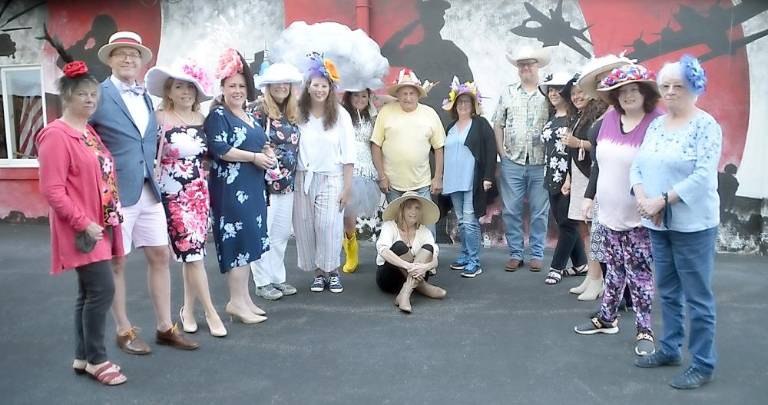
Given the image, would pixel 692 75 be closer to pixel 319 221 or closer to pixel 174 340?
pixel 319 221

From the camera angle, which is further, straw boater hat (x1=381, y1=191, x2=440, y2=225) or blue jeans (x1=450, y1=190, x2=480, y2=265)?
blue jeans (x1=450, y1=190, x2=480, y2=265)

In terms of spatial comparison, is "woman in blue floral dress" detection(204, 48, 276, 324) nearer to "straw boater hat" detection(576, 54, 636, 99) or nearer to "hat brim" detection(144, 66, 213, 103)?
"hat brim" detection(144, 66, 213, 103)

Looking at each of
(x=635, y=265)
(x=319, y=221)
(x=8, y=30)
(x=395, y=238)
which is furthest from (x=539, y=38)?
(x=8, y=30)

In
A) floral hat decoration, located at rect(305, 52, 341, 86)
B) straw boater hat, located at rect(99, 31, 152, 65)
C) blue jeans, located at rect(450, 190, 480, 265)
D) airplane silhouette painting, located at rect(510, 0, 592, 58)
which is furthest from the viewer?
airplane silhouette painting, located at rect(510, 0, 592, 58)

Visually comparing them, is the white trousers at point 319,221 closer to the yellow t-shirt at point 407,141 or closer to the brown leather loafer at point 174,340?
the yellow t-shirt at point 407,141

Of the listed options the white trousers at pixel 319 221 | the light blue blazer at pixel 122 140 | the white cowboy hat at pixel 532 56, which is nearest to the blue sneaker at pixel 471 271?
the white trousers at pixel 319 221

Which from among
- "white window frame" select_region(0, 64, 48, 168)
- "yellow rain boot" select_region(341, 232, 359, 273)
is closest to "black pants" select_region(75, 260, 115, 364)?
"yellow rain boot" select_region(341, 232, 359, 273)

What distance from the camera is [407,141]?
539cm

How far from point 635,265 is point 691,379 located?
2.45 ft

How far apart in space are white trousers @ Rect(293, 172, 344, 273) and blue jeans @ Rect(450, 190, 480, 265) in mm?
1189

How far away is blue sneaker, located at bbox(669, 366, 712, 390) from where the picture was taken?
326 cm

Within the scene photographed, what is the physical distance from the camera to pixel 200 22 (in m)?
7.16

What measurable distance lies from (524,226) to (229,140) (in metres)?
3.79

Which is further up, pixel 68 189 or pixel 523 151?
pixel 523 151
